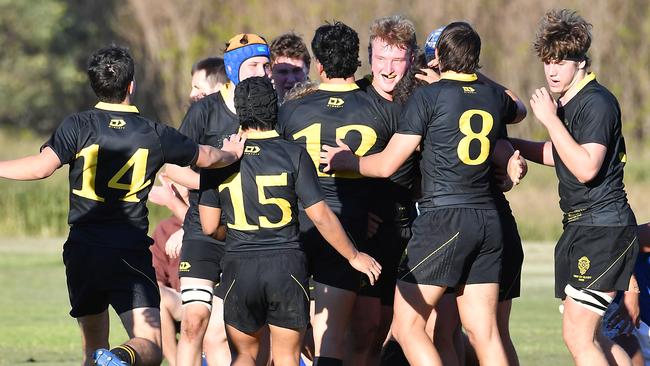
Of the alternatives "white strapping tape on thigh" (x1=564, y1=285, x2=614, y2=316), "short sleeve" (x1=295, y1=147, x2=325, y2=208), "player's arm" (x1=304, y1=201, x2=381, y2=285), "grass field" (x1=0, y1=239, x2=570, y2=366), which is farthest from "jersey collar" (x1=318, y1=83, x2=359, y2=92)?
"grass field" (x1=0, y1=239, x2=570, y2=366)

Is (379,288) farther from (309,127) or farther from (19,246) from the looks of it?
(19,246)

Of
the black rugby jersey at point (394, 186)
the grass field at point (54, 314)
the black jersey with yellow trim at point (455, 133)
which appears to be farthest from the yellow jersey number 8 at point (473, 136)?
the grass field at point (54, 314)

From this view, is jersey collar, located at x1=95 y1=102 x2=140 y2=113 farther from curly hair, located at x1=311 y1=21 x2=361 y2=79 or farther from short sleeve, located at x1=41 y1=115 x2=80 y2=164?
curly hair, located at x1=311 y1=21 x2=361 y2=79

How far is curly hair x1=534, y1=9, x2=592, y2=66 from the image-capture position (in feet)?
23.3

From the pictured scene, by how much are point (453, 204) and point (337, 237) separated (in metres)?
0.71

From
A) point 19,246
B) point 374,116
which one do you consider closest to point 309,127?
point 374,116

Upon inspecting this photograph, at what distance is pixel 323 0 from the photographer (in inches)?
1581

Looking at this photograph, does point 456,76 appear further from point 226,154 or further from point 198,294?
point 198,294

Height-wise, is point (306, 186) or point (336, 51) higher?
point (336, 51)

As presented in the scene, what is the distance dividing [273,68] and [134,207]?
2.19 metres

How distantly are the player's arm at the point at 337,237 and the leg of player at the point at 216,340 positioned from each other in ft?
5.31

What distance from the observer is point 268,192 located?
6.73 meters

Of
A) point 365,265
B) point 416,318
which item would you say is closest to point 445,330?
point 416,318

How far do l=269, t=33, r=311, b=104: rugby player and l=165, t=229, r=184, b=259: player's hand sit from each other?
1251 mm
